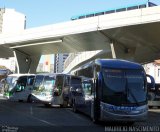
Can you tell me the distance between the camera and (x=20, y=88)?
126 feet

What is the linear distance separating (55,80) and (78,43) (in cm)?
2818

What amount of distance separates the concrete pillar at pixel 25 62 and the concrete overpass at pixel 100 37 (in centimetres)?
17

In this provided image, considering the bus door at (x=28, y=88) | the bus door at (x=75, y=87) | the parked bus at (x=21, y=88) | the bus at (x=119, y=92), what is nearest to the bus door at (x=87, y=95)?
the bus at (x=119, y=92)

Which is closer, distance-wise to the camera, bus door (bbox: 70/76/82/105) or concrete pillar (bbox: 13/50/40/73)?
bus door (bbox: 70/76/82/105)

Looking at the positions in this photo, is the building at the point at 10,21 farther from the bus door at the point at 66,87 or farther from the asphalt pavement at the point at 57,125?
the asphalt pavement at the point at 57,125

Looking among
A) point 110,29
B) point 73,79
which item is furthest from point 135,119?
point 110,29

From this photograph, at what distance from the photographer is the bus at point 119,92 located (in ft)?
55.1

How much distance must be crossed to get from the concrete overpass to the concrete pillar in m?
0.17

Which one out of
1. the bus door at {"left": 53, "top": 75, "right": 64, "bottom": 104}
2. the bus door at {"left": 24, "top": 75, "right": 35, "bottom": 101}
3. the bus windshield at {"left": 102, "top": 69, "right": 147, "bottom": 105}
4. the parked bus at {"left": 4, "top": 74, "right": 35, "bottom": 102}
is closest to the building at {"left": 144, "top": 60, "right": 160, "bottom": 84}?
the parked bus at {"left": 4, "top": 74, "right": 35, "bottom": 102}

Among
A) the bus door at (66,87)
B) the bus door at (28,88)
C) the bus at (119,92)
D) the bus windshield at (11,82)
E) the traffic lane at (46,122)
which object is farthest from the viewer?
the bus windshield at (11,82)

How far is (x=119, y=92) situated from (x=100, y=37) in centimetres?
3321

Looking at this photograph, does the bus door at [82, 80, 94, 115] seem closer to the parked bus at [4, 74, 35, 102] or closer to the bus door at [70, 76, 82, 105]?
the bus door at [70, 76, 82, 105]

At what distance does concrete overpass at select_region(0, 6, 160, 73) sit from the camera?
42.6 metres

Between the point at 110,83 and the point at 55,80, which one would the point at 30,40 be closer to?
the point at 55,80
